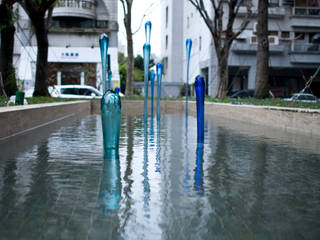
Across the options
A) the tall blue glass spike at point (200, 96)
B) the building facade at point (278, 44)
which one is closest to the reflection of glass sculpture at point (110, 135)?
the tall blue glass spike at point (200, 96)

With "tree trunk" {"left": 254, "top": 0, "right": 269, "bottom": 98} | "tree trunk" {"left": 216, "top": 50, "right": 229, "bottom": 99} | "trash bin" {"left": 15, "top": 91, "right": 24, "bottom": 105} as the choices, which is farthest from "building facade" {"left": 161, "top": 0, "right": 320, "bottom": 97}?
"trash bin" {"left": 15, "top": 91, "right": 24, "bottom": 105}

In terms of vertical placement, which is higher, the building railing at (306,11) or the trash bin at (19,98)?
the building railing at (306,11)

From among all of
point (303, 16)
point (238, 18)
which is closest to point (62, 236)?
point (238, 18)

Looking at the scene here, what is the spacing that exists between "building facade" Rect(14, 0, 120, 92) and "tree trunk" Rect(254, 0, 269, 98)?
62.6ft

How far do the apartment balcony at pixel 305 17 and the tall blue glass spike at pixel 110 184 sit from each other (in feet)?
97.2

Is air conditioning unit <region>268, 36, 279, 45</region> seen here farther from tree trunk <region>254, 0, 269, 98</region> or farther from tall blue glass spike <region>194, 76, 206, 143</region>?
tall blue glass spike <region>194, 76, 206, 143</region>

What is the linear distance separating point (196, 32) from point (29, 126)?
92.6ft

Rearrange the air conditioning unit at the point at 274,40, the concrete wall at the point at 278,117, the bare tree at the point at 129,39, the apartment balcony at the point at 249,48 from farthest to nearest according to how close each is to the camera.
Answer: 1. the apartment balcony at the point at 249,48
2. the air conditioning unit at the point at 274,40
3. the bare tree at the point at 129,39
4. the concrete wall at the point at 278,117

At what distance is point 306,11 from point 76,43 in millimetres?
17324

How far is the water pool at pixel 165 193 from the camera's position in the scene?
223cm

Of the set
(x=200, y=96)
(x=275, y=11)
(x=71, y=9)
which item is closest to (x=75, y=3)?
(x=71, y=9)

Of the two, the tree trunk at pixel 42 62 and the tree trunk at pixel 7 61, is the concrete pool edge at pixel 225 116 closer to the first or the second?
the tree trunk at pixel 7 61

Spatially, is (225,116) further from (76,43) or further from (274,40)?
(76,43)

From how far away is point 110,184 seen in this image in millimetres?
3273
